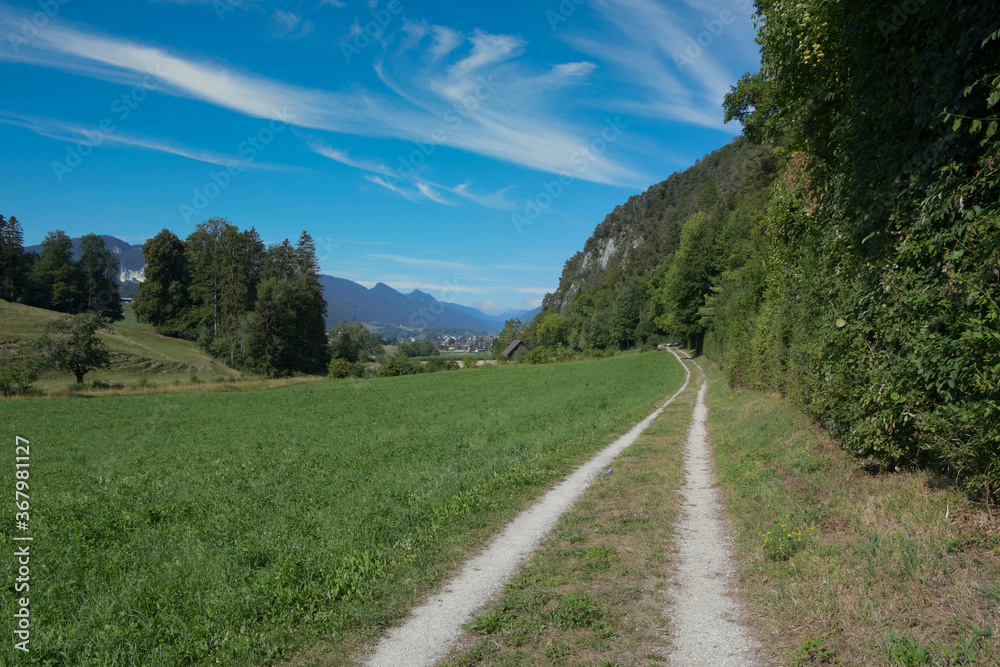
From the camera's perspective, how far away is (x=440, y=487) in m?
10.1

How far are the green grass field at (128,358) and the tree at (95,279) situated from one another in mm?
21825

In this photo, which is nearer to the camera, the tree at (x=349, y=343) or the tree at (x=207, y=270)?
the tree at (x=207, y=270)

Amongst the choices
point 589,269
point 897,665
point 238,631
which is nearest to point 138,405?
point 238,631

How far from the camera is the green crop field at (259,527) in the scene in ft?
16.8

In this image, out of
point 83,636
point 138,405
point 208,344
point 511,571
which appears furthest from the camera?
point 208,344

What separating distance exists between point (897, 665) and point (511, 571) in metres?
3.93

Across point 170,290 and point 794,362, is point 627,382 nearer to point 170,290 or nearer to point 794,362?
point 794,362

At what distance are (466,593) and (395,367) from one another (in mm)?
73235

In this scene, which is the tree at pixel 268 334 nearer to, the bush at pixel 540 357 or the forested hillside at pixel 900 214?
the bush at pixel 540 357

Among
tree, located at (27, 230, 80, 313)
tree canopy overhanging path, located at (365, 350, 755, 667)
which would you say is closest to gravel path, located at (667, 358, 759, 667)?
tree canopy overhanging path, located at (365, 350, 755, 667)

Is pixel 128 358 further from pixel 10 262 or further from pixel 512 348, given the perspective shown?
pixel 512 348

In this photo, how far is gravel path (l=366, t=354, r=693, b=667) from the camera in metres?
4.60

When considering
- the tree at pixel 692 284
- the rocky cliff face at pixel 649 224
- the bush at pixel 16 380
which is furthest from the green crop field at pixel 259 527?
the rocky cliff face at pixel 649 224

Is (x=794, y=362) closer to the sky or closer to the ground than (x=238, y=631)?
closer to the sky
